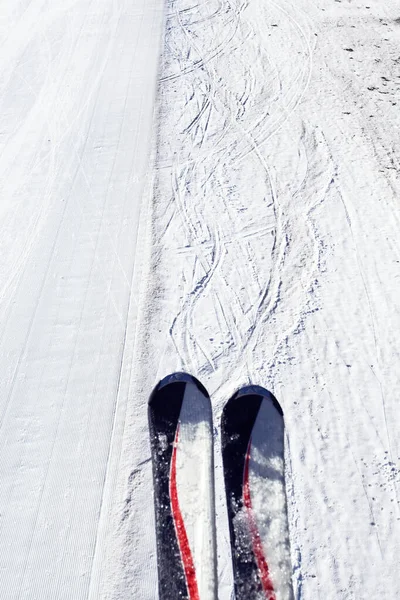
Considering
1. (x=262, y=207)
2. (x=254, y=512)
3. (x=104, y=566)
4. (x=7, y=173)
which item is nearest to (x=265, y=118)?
(x=262, y=207)

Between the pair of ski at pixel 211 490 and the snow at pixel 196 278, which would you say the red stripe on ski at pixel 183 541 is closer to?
the pair of ski at pixel 211 490

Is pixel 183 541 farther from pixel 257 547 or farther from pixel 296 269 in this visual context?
pixel 296 269

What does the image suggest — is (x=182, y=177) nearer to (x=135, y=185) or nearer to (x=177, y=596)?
(x=135, y=185)

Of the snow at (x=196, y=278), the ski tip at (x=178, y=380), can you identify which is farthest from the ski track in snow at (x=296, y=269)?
the ski tip at (x=178, y=380)

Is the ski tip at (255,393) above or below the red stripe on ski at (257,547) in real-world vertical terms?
above

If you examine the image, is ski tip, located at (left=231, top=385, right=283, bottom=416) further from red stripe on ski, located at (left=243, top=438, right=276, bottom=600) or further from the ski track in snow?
red stripe on ski, located at (left=243, top=438, right=276, bottom=600)

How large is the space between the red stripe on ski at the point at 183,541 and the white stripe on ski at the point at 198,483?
0.06 feet

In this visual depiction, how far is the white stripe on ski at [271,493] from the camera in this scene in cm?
318

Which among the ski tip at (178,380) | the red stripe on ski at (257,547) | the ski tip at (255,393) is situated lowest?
the red stripe on ski at (257,547)

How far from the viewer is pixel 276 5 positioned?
9.02 metres

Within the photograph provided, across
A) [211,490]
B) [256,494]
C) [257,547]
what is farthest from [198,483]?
[257,547]

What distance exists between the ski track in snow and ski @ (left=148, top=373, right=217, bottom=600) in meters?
0.09

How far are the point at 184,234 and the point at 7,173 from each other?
234 cm

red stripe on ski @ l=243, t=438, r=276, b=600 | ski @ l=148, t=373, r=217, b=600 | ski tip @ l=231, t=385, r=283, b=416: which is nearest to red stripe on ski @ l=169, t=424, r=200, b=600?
ski @ l=148, t=373, r=217, b=600
